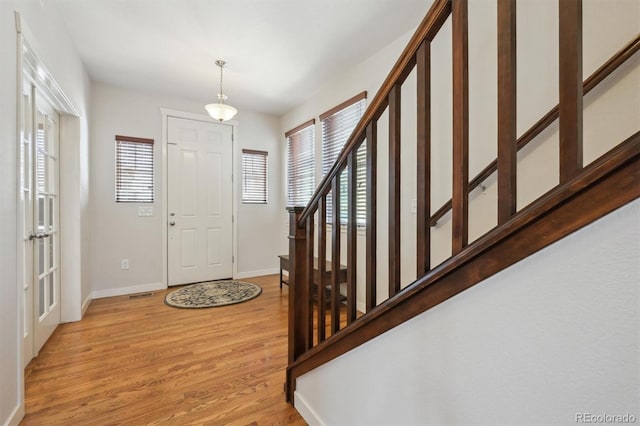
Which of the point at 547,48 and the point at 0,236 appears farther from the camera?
the point at 547,48

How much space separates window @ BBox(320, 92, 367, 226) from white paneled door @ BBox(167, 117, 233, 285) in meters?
1.67

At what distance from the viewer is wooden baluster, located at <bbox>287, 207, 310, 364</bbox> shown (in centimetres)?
166

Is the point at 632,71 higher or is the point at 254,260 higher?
the point at 632,71

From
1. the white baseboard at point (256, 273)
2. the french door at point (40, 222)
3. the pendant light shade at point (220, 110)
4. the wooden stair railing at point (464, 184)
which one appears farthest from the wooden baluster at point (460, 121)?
the white baseboard at point (256, 273)

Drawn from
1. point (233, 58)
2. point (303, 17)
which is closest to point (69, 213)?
point (233, 58)

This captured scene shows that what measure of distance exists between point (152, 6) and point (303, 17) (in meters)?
1.21

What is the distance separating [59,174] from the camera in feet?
9.18

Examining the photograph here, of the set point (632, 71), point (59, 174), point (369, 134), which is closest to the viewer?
point (369, 134)

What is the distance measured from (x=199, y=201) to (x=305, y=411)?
347cm

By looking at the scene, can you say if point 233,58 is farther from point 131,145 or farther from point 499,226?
point 499,226

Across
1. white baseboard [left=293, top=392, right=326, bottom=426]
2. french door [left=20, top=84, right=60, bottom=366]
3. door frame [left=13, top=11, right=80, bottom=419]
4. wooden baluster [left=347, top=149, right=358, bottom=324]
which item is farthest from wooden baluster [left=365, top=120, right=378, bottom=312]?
french door [left=20, top=84, right=60, bottom=366]

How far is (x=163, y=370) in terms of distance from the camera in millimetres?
2031

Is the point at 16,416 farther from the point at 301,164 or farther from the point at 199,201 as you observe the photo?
the point at 301,164

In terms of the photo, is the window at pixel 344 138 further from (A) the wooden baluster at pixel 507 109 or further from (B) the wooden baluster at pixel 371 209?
(A) the wooden baluster at pixel 507 109
